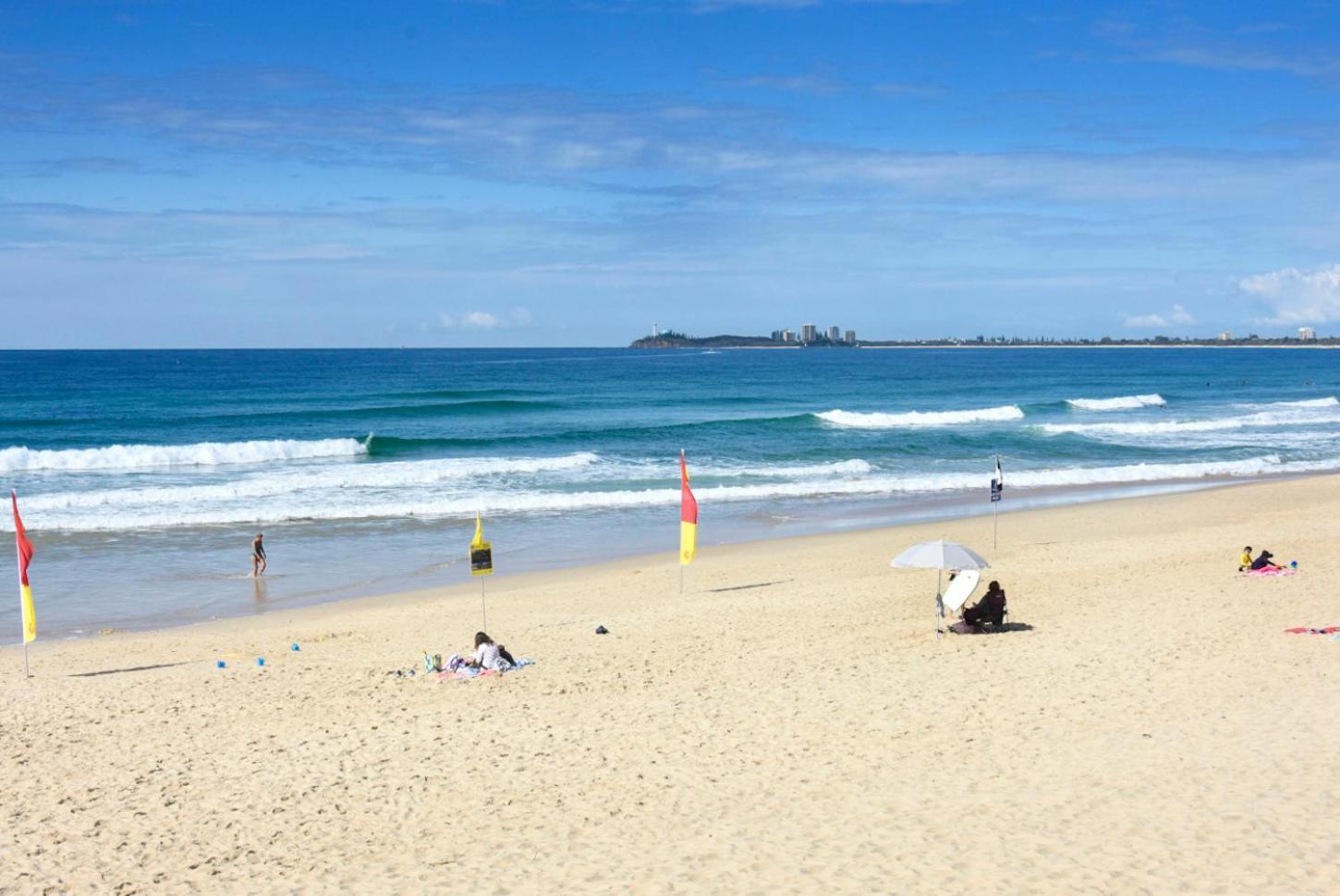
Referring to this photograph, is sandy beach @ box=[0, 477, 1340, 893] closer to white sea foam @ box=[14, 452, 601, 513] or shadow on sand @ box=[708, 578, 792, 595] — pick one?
shadow on sand @ box=[708, 578, 792, 595]

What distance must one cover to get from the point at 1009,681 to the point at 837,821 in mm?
4027

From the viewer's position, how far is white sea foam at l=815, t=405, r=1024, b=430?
49.6 meters

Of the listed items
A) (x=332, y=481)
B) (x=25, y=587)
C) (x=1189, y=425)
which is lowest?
(x=332, y=481)

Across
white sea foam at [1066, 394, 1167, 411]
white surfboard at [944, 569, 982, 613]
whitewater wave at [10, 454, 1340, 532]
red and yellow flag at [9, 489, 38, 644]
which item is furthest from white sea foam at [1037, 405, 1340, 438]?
red and yellow flag at [9, 489, 38, 644]

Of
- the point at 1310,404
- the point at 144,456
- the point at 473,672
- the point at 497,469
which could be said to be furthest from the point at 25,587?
the point at 1310,404

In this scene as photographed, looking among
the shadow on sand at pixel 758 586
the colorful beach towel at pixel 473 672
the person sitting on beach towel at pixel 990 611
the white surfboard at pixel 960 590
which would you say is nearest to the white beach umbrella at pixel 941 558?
the white surfboard at pixel 960 590

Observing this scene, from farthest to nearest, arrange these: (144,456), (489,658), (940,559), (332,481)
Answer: (144,456)
(332,481)
(940,559)
(489,658)

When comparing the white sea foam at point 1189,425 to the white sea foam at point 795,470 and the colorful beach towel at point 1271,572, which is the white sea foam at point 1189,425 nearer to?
the white sea foam at point 795,470

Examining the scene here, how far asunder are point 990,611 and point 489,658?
606 centimetres

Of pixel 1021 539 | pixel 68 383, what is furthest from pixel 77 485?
pixel 68 383

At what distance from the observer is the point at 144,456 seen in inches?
1427

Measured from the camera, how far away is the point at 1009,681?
1113cm

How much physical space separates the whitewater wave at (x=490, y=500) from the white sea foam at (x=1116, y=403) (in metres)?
29.2

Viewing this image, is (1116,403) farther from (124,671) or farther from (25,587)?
(25,587)
